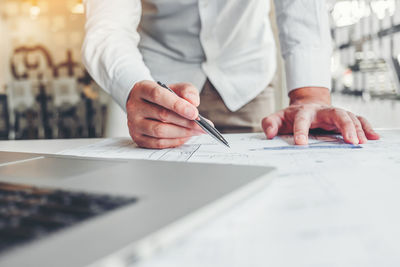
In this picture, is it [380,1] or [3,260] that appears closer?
[3,260]

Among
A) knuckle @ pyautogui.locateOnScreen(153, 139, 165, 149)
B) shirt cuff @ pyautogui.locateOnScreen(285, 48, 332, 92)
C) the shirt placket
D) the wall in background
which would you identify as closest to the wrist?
shirt cuff @ pyautogui.locateOnScreen(285, 48, 332, 92)

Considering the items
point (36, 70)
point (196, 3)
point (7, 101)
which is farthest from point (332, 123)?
point (7, 101)

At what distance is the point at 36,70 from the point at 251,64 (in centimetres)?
303

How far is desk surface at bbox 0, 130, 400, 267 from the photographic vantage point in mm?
210

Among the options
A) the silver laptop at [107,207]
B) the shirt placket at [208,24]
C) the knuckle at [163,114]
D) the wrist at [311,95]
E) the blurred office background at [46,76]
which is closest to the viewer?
the silver laptop at [107,207]

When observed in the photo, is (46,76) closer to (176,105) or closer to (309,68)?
(309,68)

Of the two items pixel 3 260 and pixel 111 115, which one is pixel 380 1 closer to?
pixel 111 115

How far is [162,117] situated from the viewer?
26.6 inches

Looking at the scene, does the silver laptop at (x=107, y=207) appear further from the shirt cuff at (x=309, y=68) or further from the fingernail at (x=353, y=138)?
the shirt cuff at (x=309, y=68)

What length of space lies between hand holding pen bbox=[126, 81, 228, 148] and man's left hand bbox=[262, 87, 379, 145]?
19 cm

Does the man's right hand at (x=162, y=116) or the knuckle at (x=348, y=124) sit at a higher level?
the man's right hand at (x=162, y=116)

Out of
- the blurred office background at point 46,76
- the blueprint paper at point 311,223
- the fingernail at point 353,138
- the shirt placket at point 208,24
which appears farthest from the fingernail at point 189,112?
the blurred office background at point 46,76

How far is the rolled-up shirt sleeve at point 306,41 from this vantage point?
3.32ft

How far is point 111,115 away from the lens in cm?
194
